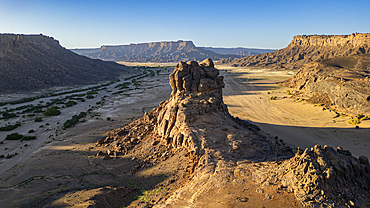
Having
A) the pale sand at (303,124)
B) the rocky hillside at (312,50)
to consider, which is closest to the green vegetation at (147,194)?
the pale sand at (303,124)

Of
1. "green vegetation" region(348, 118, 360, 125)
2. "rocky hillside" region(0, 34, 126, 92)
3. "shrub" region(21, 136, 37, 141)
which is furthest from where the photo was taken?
"rocky hillside" region(0, 34, 126, 92)

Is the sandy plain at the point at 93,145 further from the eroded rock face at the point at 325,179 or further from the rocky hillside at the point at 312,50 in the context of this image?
the rocky hillside at the point at 312,50

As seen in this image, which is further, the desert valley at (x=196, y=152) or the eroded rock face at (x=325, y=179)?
Result: the desert valley at (x=196, y=152)

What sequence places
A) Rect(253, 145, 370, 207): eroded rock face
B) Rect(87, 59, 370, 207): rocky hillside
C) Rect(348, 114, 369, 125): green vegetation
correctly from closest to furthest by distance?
Rect(253, 145, 370, 207): eroded rock face → Rect(87, 59, 370, 207): rocky hillside → Rect(348, 114, 369, 125): green vegetation

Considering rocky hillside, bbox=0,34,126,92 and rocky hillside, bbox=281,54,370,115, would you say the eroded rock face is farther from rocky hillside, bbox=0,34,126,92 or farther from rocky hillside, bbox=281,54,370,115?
rocky hillside, bbox=0,34,126,92

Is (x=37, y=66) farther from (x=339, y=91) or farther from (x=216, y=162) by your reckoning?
(x=339, y=91)

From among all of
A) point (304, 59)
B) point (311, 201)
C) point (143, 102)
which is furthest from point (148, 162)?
point (304, 59)

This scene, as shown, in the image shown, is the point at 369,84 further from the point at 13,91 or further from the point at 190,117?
the point at 13,91

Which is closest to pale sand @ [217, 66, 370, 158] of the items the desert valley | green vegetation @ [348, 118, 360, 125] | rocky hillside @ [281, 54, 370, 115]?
the desert valley
